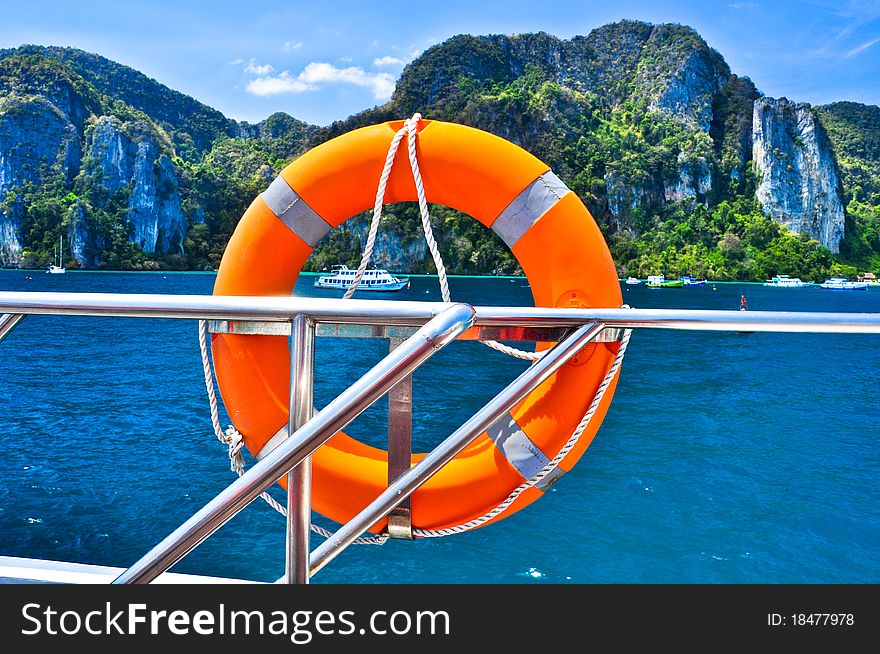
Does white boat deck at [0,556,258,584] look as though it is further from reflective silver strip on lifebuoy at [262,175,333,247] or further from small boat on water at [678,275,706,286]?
small boat on water at [678,275,706,286]

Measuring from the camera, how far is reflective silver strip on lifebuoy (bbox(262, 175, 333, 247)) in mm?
1864

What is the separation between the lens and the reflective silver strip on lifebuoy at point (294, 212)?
186 cm

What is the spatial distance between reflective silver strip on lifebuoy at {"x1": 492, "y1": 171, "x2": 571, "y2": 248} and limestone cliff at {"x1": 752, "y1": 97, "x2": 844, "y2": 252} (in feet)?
318

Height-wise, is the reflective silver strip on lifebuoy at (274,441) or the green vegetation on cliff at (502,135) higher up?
the green vegetation on cliff at (502,135)

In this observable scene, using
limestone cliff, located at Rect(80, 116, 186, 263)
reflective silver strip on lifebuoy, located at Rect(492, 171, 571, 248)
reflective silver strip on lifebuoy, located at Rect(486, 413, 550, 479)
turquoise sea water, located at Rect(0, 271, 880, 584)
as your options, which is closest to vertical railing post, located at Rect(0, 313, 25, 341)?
reflective silver strip on lifebuoy, located at Rect(486, 413, 550, 479)

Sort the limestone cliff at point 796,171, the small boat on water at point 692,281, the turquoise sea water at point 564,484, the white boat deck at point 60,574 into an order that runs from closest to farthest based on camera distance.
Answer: the white boat deck at point 60,574 → the turquoise sea water at point 564,484 → the small boat on water at point 692,281 → the limestone cliff at point 796,171

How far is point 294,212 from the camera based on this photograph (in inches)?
73.5

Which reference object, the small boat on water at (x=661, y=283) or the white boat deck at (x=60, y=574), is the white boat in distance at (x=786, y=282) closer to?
the small boat on water at (x=661, y=283)

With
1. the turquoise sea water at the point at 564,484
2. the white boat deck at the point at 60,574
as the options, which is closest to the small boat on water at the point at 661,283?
the turquoise sea water at the point at 564,484

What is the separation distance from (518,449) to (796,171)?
104m

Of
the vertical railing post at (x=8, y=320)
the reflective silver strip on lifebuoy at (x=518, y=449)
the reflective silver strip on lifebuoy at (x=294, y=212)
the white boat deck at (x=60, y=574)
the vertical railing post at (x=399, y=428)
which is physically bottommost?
the white boat deck at (x=60, y=574)

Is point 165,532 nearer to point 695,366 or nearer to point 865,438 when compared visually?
point 865,438

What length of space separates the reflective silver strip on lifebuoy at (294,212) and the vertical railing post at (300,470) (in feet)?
3.26

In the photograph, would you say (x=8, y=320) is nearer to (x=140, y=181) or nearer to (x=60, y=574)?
(x=60, y=574)
